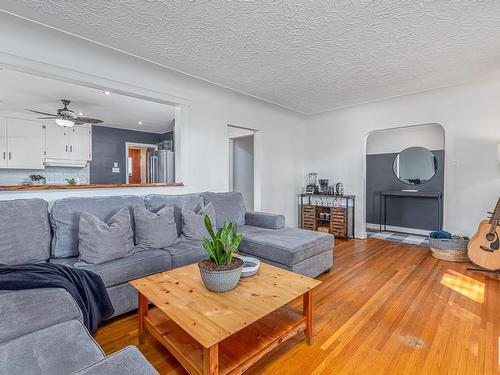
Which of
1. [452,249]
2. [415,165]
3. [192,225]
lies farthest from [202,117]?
[415,165]

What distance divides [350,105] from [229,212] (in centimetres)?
296

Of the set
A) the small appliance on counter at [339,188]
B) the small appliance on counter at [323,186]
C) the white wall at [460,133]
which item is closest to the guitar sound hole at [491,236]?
the white wall at [460,133]

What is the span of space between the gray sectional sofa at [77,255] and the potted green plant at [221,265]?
612 millimetres

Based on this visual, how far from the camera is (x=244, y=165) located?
5914 millimetres

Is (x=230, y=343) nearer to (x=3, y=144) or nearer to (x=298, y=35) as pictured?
(x=298, y=35)

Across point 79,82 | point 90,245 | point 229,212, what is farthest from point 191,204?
point 79,82

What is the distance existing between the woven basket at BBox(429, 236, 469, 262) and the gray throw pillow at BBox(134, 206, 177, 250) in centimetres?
347

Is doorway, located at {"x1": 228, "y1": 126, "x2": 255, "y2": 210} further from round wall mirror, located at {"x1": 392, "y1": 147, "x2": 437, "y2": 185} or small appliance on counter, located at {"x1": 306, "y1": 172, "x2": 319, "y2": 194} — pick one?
round wall mirror, located at {"x1": 392, "y1": 147, "x2": 437, "y2": 185}

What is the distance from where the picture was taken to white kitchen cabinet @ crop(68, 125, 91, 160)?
17.8 ft

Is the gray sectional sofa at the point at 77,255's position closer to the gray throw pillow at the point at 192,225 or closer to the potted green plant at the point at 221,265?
the gray throw pillow at the point at 192,225

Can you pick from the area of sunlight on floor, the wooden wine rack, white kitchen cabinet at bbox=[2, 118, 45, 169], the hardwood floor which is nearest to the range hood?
white kitchen cabinet at bbox=[2, 118, 45, 169]

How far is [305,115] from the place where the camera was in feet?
17.9

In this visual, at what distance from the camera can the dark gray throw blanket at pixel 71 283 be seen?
1515mm

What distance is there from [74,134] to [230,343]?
5714 mm
